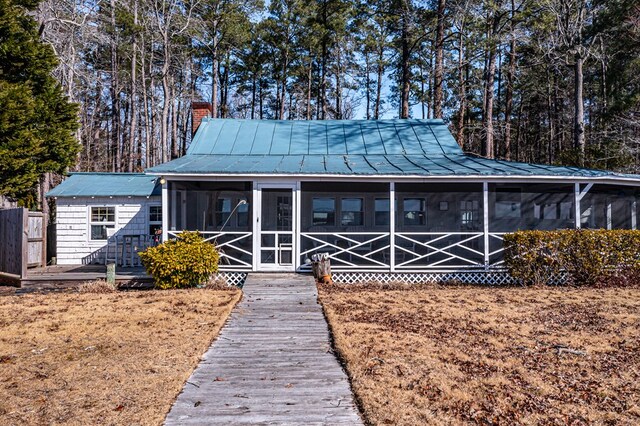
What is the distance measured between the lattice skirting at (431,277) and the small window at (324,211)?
11.8 ft

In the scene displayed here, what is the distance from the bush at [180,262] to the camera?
34.8 ft

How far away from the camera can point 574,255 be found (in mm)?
11203

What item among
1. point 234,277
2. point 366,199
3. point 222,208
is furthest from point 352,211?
point 234,277

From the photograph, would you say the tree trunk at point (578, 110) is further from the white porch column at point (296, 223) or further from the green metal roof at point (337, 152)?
the white porch column at point (296, 223)

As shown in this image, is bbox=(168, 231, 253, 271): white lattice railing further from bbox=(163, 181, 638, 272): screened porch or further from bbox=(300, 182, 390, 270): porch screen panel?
bbox=(300, 182, 390, 270): porch screen panel

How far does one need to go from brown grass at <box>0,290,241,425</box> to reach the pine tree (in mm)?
6056

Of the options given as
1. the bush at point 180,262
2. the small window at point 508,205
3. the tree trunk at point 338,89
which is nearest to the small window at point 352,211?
the small window at point 508,205

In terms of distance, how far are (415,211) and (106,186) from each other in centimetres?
1039

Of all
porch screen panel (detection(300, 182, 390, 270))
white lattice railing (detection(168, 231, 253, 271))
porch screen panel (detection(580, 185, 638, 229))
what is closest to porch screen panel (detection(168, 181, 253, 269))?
white lattice railing (detection(168, 231, 253, 271))

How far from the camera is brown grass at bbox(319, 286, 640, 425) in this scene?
4219 mm

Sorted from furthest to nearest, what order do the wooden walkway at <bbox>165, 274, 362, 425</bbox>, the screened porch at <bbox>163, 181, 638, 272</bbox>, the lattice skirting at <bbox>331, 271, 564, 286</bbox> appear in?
the screened porch at <bbox>163, 181, 638, 272</bbox>
the lattice skirting at <bbox>331, 271, 564, 286</bbox>
the wooden walkway at <bbox>165, 274, 362, 425</bbox>

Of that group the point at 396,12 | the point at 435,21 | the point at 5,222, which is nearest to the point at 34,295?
the point at 5,222

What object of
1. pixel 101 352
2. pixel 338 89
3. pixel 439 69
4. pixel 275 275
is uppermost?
pixel 338 89

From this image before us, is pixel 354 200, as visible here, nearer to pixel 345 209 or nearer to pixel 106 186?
pixel 345 209
